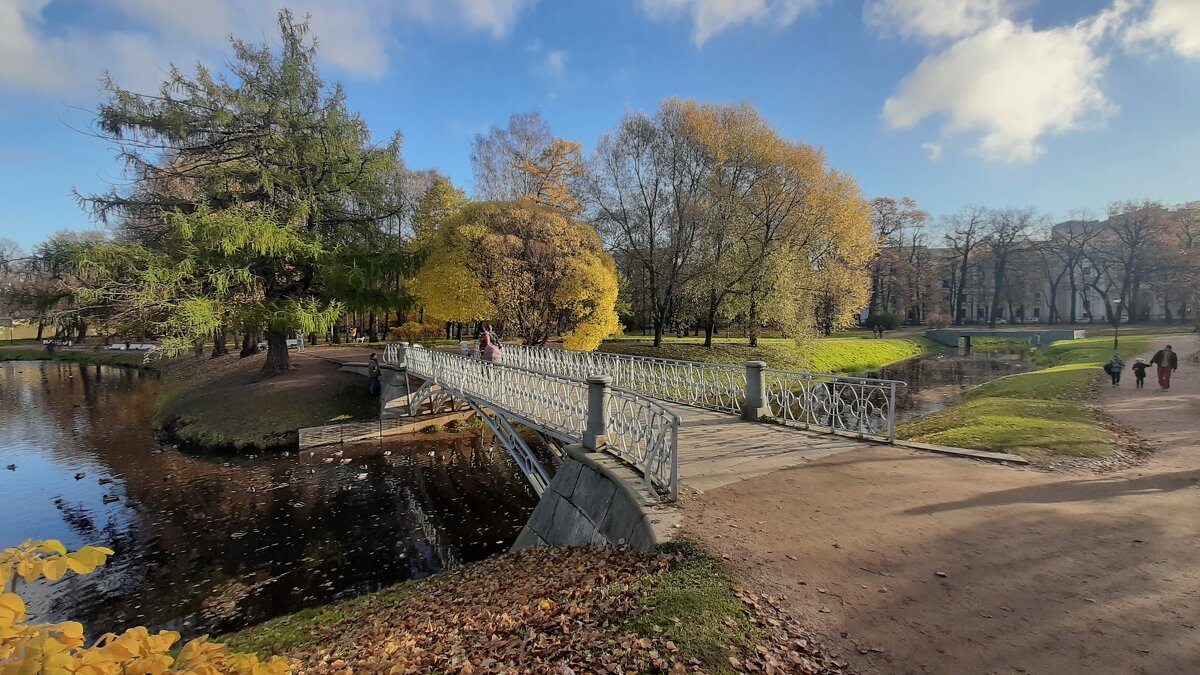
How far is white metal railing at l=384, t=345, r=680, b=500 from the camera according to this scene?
6.71m

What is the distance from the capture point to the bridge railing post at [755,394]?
10594 millimetres

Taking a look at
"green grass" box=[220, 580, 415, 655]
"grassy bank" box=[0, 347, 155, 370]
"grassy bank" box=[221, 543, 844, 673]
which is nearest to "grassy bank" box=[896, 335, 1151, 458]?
"grassy bank" box=[221, 543, 844, 673]

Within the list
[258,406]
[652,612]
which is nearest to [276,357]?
[258,406]

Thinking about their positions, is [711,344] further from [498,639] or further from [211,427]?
[498,639]

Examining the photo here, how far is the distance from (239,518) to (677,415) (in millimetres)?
10901

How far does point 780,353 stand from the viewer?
2789 cm

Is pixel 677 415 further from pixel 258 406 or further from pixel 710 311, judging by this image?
pixel 710 311

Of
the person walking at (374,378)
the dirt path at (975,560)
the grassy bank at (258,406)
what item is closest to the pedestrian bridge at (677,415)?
the dirt path at (975,560)

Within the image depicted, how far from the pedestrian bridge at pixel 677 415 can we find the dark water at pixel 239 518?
2186 mm

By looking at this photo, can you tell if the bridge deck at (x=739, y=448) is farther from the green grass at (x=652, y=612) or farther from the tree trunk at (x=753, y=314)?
the tree trunk at (x=753, y=314)

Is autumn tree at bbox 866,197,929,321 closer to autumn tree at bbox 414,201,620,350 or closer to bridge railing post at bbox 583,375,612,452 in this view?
autumn tree at bbox 414,201,620,350

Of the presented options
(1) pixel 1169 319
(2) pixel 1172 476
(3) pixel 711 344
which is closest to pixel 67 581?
(2) pixel 1172 476

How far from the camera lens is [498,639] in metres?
4.45

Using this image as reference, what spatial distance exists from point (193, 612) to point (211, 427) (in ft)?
41.6
